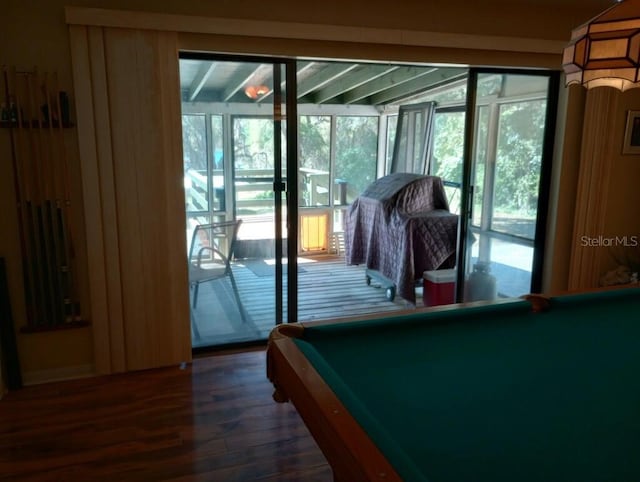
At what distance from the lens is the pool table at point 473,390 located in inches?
44.4

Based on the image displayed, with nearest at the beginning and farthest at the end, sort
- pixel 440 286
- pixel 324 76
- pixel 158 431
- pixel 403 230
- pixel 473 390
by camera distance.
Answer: pixel 473 390 → pixel 158 431 → pixel 440 286 → pixel 403 230 → pixel 324 76

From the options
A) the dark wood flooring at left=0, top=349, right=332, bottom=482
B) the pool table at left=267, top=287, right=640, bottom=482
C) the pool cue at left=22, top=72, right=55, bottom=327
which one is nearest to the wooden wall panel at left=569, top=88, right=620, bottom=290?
the pool table at left=267, top=287, right=640, bottom=482

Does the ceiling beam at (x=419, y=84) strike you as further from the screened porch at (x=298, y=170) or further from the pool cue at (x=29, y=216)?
the pool cue at (x=29, y=216)

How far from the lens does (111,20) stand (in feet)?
9.27

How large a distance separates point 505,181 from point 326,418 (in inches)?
137

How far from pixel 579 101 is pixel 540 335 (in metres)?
2.84

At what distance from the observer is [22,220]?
2.90 meters

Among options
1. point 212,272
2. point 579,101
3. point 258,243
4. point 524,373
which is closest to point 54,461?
point 212,272

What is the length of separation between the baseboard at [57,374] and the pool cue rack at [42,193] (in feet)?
0.95

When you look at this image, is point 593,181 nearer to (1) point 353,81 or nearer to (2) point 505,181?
(2) point 505,181

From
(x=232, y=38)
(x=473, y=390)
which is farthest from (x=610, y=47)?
(x=232, y=38)

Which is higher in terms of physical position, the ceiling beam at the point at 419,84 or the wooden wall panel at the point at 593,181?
the ceiling beam at the point at 419,84

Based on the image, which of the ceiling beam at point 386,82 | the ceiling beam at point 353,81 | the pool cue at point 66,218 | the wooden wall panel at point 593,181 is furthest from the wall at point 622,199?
the pool cue at point 66,218

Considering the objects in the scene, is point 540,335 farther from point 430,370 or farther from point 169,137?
point 169,137
